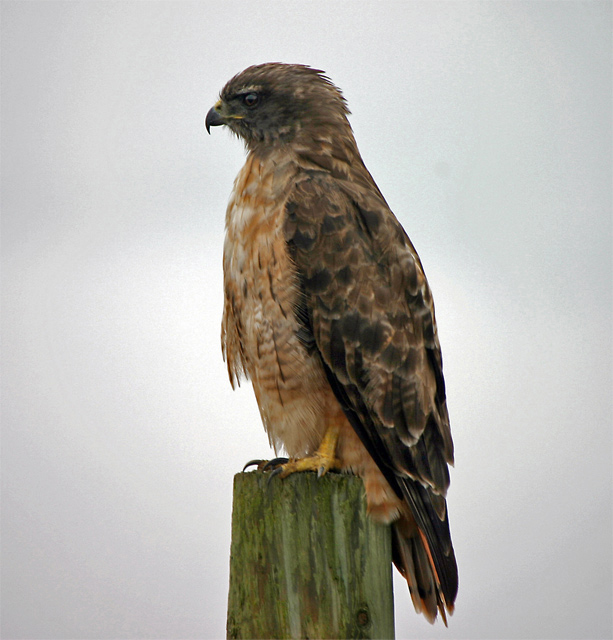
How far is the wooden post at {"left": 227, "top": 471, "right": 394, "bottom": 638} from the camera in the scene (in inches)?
106

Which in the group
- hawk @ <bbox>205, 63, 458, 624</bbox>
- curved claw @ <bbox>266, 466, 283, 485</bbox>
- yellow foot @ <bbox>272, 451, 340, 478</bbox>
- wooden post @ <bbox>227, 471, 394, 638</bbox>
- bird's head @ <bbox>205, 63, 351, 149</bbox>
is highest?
bird's head @ <bbox>205, 63, 351, 149</bbox>

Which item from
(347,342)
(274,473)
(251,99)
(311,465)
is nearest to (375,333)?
(347,342)

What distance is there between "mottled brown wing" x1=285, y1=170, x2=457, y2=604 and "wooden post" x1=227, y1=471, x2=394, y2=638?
544mm

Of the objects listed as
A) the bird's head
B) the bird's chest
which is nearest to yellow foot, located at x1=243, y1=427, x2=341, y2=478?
the bird's chest

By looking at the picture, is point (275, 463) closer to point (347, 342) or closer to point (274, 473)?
point (274, 473)

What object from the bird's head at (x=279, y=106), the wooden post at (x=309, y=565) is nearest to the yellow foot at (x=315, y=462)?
the wooden post at (x=309, y=565)

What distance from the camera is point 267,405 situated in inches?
148

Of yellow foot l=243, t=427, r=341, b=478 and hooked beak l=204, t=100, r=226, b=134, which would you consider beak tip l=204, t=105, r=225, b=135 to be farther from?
yellow foot l=243, t=427, r=341, b=478

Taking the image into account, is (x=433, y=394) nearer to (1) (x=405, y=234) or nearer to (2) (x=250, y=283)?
(1) (x=405, y=234)

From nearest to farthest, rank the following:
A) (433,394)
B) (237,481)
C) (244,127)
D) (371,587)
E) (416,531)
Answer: (371,587), (237,481), (416,531), (433,394), (244,127)

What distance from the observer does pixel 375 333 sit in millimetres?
3537

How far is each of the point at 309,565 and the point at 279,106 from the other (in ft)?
8.25

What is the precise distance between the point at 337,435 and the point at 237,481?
0.68m

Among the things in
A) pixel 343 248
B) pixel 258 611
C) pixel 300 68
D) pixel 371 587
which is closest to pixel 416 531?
pixel 371 587
